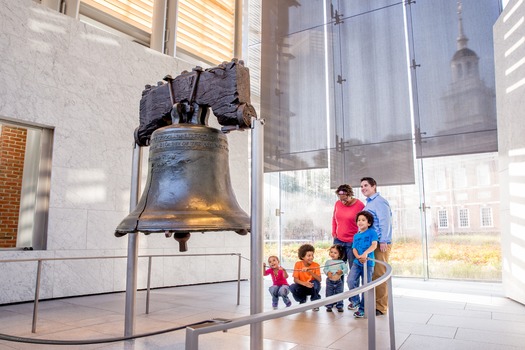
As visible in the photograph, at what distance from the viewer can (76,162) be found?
17.2 feet

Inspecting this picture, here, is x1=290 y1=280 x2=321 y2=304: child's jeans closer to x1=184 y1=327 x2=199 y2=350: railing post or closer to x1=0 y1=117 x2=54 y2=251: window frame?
x1=0 y1=117 x2=54 y2=251: window frame

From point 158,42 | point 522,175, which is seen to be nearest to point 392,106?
point 522,175

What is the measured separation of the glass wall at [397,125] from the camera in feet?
20.6

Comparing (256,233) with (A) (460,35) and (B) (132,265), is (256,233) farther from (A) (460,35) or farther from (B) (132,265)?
(A) (460,35)

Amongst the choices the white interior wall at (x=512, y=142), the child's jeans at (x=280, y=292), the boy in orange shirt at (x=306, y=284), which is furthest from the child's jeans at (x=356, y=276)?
the white interior wall at (x=512, y=142)

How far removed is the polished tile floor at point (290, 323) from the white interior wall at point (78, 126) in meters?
0.42

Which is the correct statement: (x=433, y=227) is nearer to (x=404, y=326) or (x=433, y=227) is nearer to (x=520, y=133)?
(x=520, y=133)

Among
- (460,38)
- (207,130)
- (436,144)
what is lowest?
(207,130)

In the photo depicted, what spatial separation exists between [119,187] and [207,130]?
389 cm

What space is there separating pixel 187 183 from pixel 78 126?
150 inches

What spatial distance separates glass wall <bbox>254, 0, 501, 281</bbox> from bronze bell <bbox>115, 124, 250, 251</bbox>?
4.87 meters

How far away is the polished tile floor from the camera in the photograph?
3031 mm

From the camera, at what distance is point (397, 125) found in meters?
6.68

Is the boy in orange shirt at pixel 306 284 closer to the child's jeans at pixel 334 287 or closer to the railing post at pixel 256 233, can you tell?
the child's jeans at pixel 334 287
